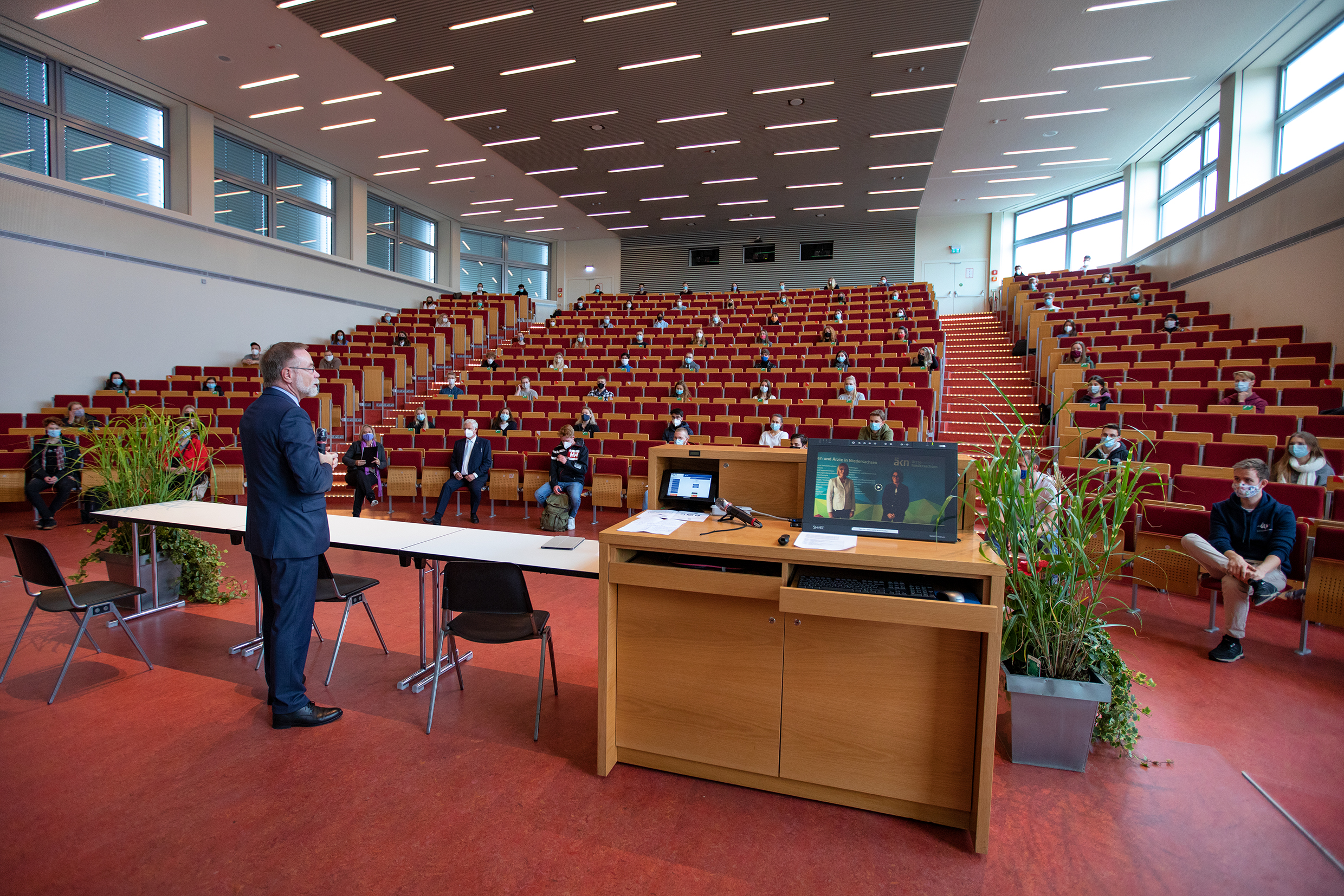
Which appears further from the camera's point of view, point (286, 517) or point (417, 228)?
point (417, 228)

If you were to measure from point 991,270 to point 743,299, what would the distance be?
6161 millimetres

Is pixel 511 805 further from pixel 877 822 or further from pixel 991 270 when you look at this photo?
pixel 991 270

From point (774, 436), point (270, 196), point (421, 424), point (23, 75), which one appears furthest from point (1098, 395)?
point (23, 75)

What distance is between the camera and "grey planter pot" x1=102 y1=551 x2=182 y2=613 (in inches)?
139

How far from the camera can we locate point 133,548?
337 cm

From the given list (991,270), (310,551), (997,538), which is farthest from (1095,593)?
(991,270)

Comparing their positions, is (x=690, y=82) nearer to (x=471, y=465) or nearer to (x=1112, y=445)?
(x=471, y=465)

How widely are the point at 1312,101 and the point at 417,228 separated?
16005 mm

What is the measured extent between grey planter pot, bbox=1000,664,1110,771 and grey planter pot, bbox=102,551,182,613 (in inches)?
172

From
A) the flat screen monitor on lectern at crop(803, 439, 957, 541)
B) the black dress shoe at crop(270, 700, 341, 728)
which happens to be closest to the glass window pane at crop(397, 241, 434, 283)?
the black dress shoe at crop(270, 700, 341, 728)

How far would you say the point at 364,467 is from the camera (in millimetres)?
6156

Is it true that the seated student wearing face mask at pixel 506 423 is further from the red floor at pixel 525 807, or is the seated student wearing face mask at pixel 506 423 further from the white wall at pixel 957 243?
the white wall at pixel 957 243

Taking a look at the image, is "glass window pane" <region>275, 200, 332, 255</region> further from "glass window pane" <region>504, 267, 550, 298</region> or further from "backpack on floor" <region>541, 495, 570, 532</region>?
"backpack on floor" <region>541, 495, 570, 532</region>

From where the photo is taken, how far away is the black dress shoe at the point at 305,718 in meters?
2.31
